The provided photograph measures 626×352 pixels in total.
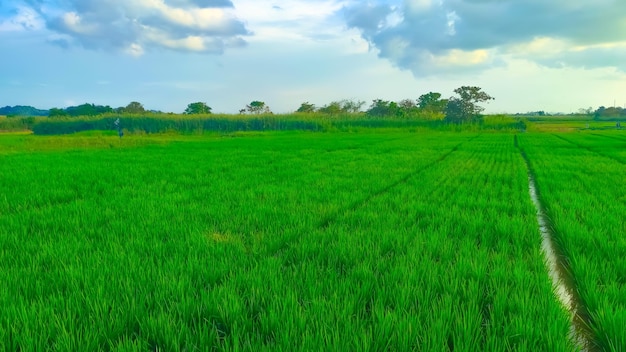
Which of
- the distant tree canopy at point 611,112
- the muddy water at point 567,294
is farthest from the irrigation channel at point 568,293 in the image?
the distant tree canopy at point 611,112

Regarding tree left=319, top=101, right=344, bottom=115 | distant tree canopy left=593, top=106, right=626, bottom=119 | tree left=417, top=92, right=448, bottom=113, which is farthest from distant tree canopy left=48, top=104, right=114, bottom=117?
distant tree canopy left=593, top=106, right=626, bottom=119

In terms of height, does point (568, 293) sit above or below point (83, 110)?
below

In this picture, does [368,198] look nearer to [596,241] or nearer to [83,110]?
[596,241]

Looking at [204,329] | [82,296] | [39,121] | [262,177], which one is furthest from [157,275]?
[39,121]

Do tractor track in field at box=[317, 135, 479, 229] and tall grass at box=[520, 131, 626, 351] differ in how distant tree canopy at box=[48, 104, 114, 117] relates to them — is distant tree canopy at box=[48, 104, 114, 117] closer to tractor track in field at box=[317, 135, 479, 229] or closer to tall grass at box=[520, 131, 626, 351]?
tractor track in field at box=[317, 135, 479, 229]

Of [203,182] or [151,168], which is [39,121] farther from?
[203,182]

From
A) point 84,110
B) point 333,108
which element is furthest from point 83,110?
point 333,108

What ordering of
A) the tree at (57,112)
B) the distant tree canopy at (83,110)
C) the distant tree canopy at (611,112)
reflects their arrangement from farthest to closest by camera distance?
the distant tree canopy at (611,112) → the distant tree canopy at (83,110) → the tree at (57,112)

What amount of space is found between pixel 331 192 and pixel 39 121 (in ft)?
163

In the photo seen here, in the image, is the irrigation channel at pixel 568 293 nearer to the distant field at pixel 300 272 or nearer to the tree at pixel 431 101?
the distant field at pixel 300 272

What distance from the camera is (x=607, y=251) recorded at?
3176 mm

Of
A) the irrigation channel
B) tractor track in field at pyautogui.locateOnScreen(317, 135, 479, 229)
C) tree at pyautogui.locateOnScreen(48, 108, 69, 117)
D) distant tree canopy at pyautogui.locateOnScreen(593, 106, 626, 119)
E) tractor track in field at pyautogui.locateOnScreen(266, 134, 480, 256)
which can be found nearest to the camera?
the irrigation channel

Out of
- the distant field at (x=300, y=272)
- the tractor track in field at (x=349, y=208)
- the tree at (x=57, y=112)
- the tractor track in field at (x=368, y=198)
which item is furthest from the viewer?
the tree at (x=57, y=112)

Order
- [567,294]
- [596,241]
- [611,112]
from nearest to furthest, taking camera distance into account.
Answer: [567,294], [596,241], [611,112]
